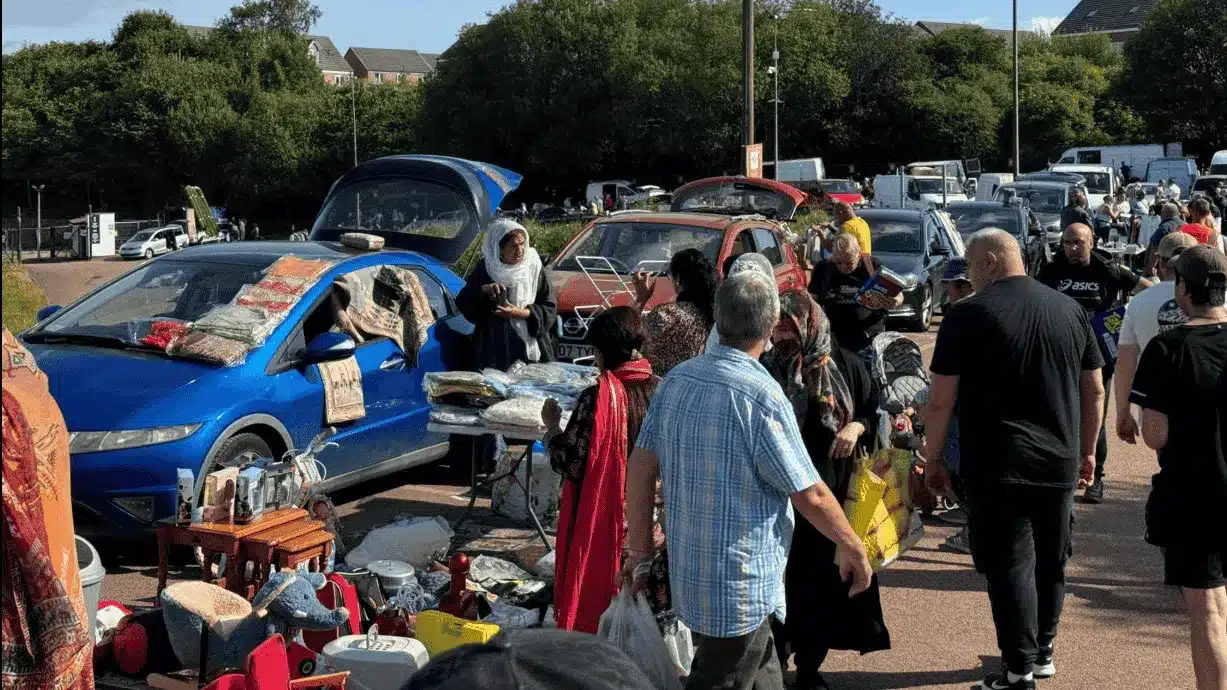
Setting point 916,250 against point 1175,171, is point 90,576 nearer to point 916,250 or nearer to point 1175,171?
point 916,250

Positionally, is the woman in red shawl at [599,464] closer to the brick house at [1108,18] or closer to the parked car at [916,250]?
the parked car at [916,250]

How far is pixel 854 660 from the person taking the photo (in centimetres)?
587

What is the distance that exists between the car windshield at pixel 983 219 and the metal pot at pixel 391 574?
17069 millimetres

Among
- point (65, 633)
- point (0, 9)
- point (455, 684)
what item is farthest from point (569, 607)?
point (455, 684)

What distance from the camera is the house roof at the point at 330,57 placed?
137250mm

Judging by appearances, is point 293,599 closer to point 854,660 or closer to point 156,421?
point 156,421

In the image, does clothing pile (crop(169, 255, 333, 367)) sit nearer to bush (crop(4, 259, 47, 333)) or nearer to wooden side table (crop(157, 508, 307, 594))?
wooden side table (crop(157, 508, 307, 594))

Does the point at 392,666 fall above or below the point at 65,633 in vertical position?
below

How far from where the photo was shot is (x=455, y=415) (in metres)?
7.18

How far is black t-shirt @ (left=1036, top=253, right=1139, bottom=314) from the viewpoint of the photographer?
8.09 metres

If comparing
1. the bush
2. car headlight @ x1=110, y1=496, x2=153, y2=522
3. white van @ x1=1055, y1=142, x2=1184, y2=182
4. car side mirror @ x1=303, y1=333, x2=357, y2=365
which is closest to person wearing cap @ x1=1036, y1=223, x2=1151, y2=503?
car side mirror @ x1=303, y1=333, x2=357, y2=365

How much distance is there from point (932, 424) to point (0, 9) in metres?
3.80

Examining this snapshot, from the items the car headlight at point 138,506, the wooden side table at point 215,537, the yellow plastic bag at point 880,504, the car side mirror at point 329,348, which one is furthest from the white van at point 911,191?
the wooden side table at point 215,537

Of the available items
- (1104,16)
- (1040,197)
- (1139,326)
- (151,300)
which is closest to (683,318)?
(1139,326)
